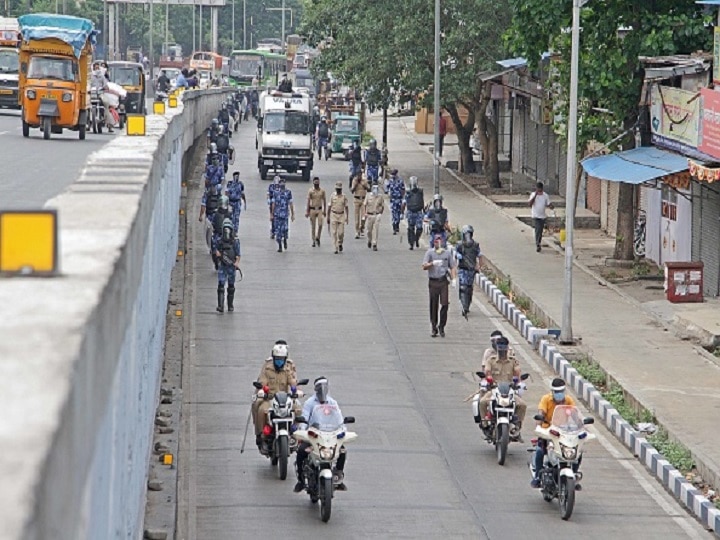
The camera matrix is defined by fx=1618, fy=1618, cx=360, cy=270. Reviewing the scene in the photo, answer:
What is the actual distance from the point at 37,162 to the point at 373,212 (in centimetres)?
694

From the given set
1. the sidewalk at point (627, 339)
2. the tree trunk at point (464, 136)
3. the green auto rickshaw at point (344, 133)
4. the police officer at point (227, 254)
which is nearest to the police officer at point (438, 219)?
the sidewalk at point (627, 339)

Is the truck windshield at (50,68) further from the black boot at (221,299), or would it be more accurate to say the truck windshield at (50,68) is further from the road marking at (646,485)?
the road marking at (646,485)

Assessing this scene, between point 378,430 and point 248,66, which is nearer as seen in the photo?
point 378,430

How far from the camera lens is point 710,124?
970 inches

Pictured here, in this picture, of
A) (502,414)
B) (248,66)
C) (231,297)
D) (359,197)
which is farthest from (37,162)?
(248,66)

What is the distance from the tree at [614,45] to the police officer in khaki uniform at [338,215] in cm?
452

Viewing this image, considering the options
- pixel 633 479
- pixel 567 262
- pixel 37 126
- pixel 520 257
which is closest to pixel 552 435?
pixel 633 479

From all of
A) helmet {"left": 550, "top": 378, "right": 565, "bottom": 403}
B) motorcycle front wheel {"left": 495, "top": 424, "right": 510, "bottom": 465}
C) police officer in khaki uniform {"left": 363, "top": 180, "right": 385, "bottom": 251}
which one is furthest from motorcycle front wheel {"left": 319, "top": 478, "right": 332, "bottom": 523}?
police officer in khaki uniform {"left": 363, "top": 180, "right": 385, "bottom": 251}

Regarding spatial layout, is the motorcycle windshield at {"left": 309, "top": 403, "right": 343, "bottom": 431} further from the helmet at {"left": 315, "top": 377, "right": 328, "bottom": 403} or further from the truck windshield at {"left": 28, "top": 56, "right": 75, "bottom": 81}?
the truck windshield at {"left": 28, "top": 56, "right": 75, "bottom": 81}

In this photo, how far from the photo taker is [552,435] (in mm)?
14172

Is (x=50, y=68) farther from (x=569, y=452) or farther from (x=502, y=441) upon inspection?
(x=569, y=452)

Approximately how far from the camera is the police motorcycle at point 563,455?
13867 mm

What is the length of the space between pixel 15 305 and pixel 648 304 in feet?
77.7

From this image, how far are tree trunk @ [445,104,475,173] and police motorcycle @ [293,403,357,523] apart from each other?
3355cm
